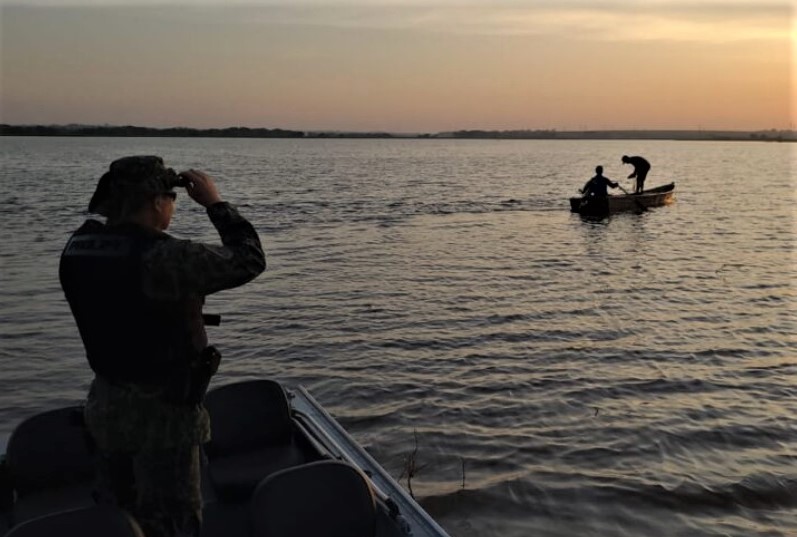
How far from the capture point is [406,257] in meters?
21.6

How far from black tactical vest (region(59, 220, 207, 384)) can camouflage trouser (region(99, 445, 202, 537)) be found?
37 cm

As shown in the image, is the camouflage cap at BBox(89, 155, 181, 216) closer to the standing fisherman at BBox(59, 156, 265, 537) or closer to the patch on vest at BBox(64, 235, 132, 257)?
the standing fisherman at BBox(59, 156, 265, 537)

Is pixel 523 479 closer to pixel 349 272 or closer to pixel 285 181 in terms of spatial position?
pixel 349 272

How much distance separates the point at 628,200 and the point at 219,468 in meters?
28.1

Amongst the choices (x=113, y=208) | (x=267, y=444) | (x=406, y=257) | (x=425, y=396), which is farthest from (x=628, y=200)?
Answer: (x=113, y=208)

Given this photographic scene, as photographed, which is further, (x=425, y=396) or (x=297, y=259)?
(x=297, y=259)

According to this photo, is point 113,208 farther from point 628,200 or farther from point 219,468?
point 628,200

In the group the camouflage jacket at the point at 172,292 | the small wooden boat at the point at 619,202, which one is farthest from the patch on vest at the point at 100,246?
the small wooden boat at the point at 619,202

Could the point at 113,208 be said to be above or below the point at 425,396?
above

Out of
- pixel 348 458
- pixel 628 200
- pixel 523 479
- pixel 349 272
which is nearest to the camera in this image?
pixel 348 458

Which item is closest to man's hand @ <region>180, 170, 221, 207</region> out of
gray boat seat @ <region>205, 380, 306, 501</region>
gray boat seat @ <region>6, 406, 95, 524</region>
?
gray boat seat @ <region>6, 406, 95, 524</region>

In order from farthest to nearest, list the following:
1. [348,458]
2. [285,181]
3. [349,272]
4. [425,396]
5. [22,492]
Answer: [285,181] → [349,272] → [425,396] → [348,458] → [22,492]

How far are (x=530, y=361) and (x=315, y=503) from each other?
787 cm

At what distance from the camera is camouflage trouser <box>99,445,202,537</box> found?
3.51m
